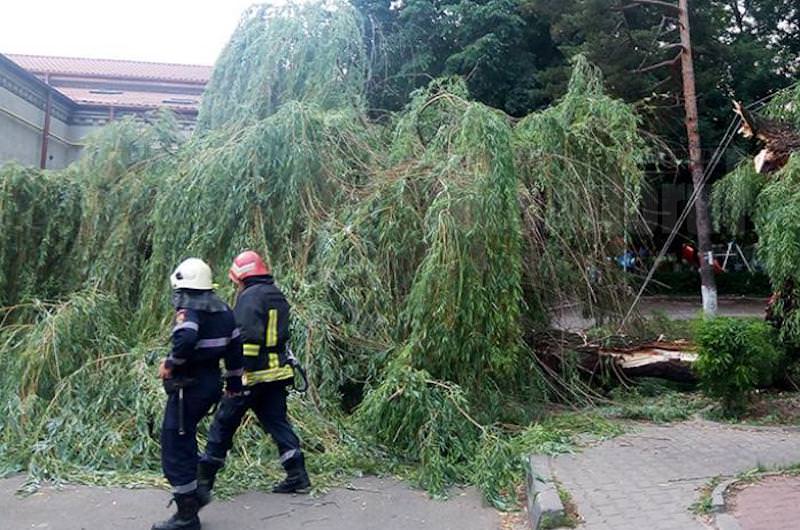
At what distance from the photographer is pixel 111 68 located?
30.1 meters

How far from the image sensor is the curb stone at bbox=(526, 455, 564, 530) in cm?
430

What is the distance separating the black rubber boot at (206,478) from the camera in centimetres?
459

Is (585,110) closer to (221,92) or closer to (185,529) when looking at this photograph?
(221,92)

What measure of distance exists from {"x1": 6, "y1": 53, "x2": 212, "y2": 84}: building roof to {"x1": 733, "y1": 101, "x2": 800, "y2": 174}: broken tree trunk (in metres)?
23.7

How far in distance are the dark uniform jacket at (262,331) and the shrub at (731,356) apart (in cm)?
427

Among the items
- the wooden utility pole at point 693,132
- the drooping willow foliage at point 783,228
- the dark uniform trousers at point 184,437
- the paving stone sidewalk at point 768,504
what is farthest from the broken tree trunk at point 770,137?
the wooden utility pole at point 693,132

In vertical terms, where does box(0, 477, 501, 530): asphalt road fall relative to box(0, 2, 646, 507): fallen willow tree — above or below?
below

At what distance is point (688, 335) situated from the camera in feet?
30.7

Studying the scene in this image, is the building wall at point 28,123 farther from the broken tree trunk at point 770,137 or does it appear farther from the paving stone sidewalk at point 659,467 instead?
the paving stone sidewalk at point 659,467

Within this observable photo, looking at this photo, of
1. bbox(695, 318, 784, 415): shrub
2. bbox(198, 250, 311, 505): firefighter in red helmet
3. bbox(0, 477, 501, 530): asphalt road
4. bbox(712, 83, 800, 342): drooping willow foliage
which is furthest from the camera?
bbox(695, 318, 784, 415): shrub

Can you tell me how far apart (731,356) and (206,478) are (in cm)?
503

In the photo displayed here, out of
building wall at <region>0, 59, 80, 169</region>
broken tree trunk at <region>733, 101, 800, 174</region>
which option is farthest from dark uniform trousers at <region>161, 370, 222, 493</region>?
building wall at <region>0, 59, 80, 169</region>

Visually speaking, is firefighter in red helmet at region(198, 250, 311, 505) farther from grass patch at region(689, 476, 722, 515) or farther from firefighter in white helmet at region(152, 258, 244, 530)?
grass patch at region(689, 476, 722, 515)

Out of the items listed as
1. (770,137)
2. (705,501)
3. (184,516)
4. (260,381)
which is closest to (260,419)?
(260,381)
